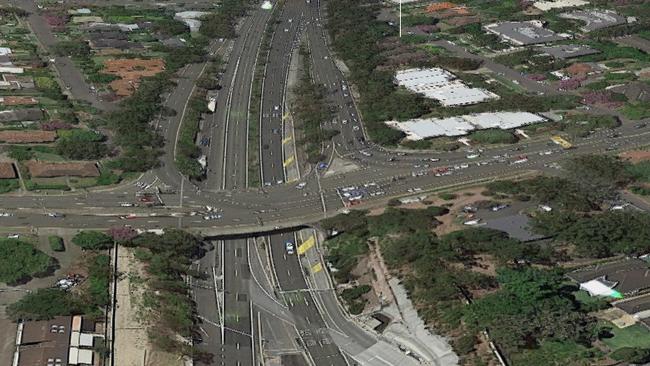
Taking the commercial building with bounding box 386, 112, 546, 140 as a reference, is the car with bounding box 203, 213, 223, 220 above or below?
below

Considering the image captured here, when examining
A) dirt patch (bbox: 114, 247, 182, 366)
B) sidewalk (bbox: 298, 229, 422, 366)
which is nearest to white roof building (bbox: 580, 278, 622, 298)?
sidewalk (bbox: 298, 229, 422, 366)

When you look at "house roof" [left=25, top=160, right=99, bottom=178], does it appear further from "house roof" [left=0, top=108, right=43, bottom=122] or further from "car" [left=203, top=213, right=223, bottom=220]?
"car" [left=203, top=213, right=223, bottom=220]

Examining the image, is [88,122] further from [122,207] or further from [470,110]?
[470,110]

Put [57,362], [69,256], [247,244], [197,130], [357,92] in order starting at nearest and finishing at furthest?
[57,362], [69,256], [247,244], [197,130], [357,92]

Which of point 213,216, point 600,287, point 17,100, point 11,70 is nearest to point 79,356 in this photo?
point 213,216

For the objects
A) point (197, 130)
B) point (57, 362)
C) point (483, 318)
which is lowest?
point (57, 362)

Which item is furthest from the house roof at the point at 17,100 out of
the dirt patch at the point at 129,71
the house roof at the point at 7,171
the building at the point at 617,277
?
the building at the point at 617,277

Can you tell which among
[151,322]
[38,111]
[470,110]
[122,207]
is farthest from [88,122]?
[470,110]
